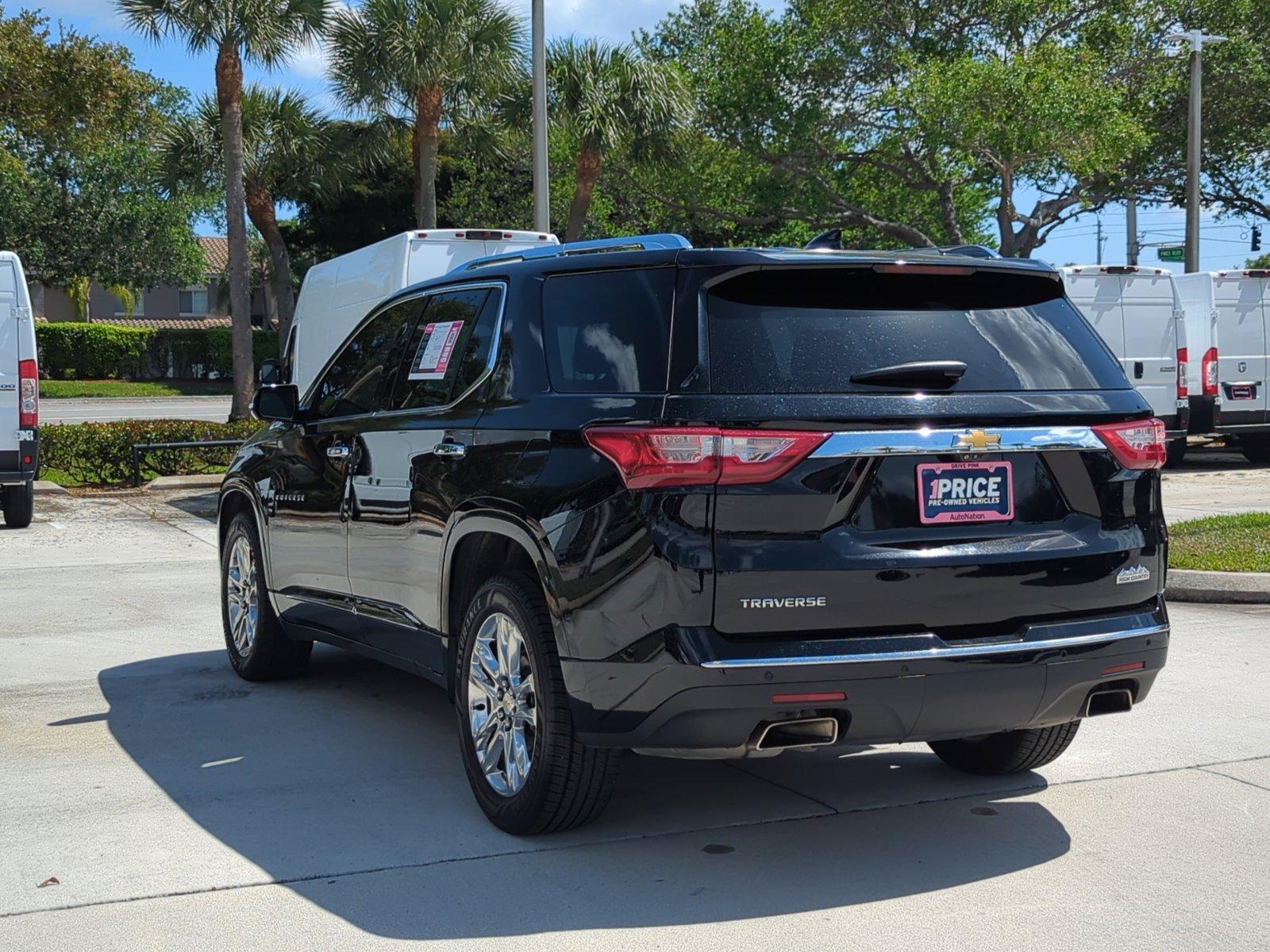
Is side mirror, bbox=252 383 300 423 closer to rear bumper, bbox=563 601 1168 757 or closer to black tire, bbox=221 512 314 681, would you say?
black tire, bbox=221 512 314 681

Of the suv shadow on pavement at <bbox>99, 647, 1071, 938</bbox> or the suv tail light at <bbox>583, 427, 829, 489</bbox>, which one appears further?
the suv shadow on pavement at <bbox>99, 647, 1071, 938</bbox>

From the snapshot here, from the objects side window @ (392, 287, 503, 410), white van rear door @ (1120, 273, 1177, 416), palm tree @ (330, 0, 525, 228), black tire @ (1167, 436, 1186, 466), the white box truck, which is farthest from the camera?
palm tree @ (330, 0, 525, 228)

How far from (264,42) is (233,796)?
20.3 m

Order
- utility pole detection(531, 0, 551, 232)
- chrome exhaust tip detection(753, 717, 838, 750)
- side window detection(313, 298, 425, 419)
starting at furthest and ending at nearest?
utility pole detection(531, 0, 551, 232) → side window detection(313, 298, 425, 419) → chrome exhaust tip detection(753, 717, 838, 750)

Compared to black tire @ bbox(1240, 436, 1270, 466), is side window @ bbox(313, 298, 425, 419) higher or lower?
higher

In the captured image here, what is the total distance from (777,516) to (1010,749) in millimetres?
1868

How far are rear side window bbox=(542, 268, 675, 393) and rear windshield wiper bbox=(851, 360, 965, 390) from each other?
61cm

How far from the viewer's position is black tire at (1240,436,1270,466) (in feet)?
69.7

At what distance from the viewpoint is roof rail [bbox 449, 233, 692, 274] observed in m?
4.85

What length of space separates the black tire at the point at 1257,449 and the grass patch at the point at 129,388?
33580mm

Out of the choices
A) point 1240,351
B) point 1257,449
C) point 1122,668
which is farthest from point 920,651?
point 1257,449

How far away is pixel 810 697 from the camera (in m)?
4.21

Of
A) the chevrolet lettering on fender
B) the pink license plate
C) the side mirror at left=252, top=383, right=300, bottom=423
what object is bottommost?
the chevrolet lettering on fender

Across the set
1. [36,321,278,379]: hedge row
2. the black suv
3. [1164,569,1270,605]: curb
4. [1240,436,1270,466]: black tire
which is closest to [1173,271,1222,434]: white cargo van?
[1240,436,1270,466]: black tire
